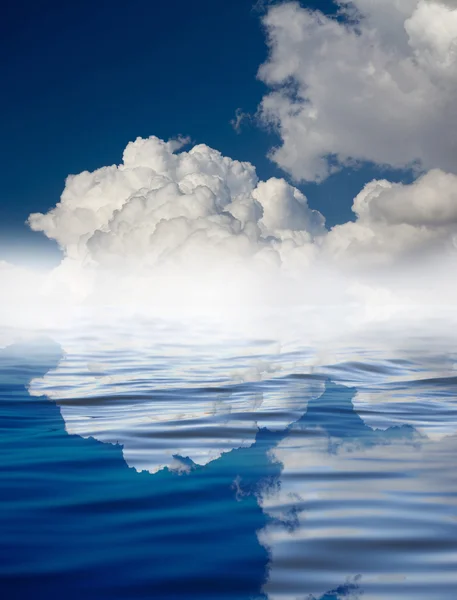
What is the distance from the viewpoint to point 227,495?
5.05m

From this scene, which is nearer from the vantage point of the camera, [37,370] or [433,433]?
[433,433]

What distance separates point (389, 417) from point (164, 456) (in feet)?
14.4

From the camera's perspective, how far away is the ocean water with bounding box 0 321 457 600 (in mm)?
3447

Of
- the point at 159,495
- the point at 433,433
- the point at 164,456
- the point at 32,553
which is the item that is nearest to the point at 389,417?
the point at 433,433

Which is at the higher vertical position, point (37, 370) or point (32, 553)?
point (37, 370)

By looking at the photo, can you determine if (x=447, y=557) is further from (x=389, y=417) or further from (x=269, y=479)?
(x=389, y=417)

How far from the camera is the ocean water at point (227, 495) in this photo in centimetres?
345

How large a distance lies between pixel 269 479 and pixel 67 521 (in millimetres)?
2025

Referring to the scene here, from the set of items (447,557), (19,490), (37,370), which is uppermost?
(37,370)

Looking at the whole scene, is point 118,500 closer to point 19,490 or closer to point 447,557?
point 19,490

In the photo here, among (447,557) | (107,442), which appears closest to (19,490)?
(107,442)

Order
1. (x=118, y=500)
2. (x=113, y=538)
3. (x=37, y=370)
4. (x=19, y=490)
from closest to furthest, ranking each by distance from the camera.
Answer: (x=113, y=538), (x=118, y=500), (x=19, y=490), (x=37, y=370)

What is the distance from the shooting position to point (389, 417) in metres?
9.63

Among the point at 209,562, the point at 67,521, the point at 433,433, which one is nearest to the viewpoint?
the point at 209,562
